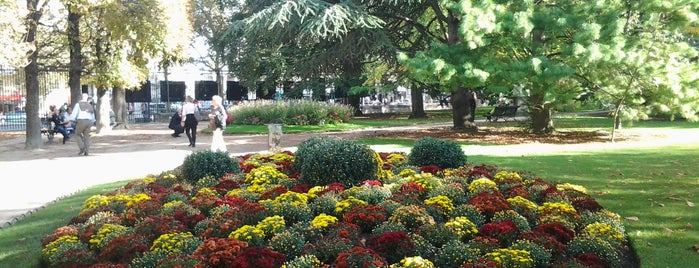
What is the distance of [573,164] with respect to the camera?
1168 cm

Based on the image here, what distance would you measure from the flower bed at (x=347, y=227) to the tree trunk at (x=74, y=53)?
567 inches

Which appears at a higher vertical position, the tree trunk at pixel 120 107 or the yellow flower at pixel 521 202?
the tree trunk at pixel 120 107

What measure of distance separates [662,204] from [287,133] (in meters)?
17.2

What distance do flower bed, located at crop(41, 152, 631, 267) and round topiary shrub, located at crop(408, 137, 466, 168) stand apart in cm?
157

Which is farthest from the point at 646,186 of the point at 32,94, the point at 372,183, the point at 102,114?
the point at 102,114

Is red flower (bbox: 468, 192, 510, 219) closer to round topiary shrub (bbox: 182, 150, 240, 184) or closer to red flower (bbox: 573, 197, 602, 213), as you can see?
red flower (bbox: 573, 197, 602, 213)

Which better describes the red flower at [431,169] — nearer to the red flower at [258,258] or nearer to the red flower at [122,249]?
the red flower at [258,258]

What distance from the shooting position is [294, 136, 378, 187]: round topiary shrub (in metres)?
8.11

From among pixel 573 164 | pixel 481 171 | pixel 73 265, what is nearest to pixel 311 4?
pixel 573 164

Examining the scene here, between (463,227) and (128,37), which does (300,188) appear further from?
(128,37)

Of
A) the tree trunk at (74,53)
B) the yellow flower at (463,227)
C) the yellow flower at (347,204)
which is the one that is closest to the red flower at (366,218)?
the yellow flower at (347,204)

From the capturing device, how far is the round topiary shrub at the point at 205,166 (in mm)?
9109

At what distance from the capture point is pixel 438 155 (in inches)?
392

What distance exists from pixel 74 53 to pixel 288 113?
9.41 meters
